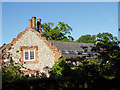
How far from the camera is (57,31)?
164 ft

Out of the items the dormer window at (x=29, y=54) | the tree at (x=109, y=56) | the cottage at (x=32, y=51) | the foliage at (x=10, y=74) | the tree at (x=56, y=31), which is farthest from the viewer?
the tree at (x=56, y=31)

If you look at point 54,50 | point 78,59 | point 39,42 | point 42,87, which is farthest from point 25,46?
point 42,87

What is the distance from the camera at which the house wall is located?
2223 centimetres

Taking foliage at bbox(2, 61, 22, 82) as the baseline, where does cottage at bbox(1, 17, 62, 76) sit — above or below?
above

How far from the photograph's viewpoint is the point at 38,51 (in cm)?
2272

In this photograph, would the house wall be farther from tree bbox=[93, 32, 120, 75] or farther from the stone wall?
tree bbox=[93, 32, 120, 75]

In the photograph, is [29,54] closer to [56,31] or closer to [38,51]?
[38,51]

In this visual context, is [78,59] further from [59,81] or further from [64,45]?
[64,45]

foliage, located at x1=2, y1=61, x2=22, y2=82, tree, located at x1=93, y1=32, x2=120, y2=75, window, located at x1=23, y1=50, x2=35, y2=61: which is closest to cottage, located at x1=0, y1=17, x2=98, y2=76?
window, located at x1=23, y1=50, x2=35, y2=61

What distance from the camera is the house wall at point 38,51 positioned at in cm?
2223

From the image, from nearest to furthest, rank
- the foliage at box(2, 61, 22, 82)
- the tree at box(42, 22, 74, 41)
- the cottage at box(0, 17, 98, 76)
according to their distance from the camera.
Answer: the foliage at box(2, 61, 22, 82), the cottage at box(0, 17, 98, 76), the tree at box(42, 22, 74, 41)

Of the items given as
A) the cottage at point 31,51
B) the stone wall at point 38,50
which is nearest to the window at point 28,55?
the cottage at point 31,51

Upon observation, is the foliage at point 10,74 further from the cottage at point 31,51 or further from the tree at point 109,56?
the cottage at point 31,51

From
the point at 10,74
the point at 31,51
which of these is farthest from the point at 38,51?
the point at 10,74
